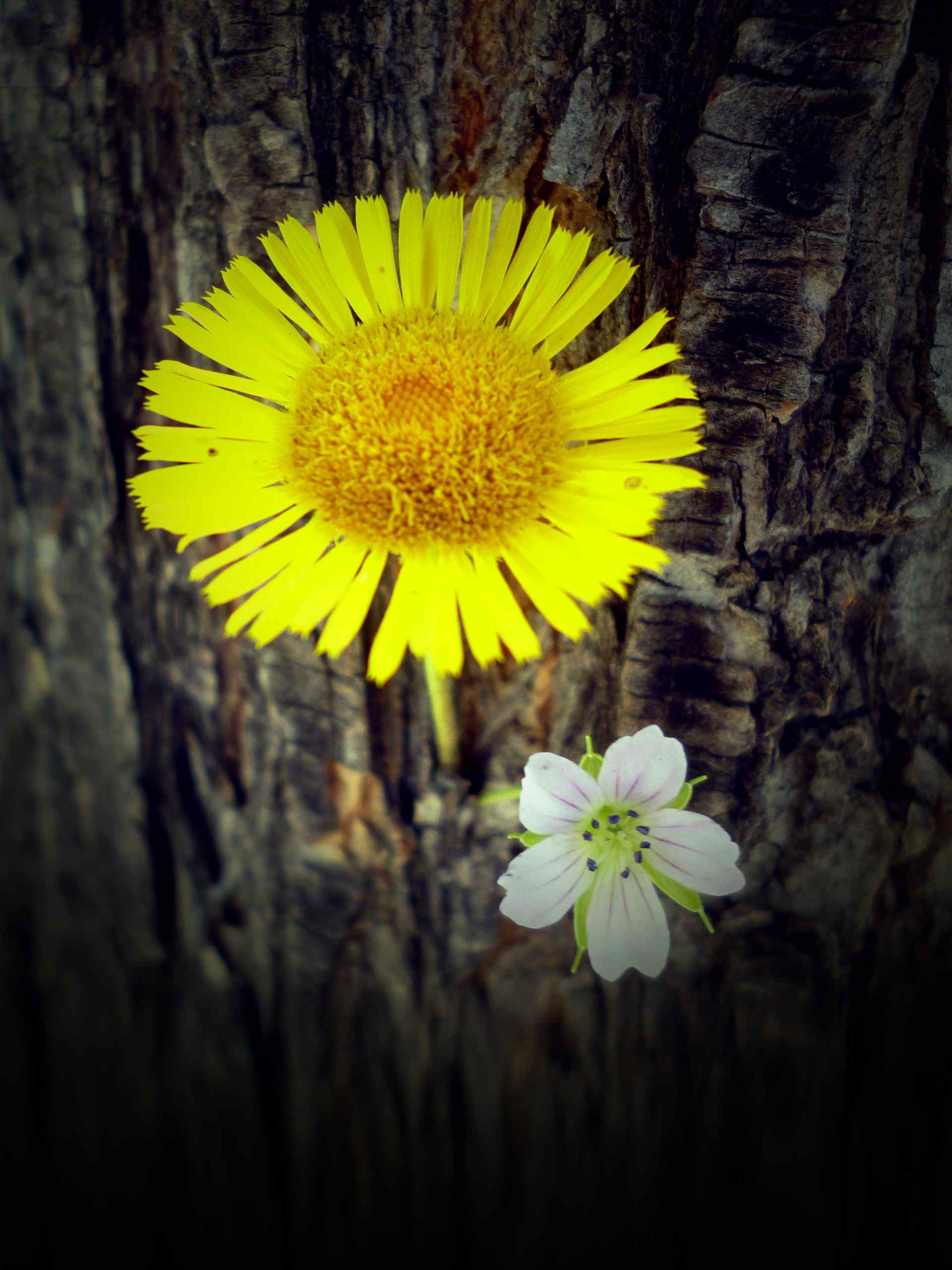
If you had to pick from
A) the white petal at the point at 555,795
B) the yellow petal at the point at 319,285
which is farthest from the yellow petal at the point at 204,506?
the white petal at the point at 555,795

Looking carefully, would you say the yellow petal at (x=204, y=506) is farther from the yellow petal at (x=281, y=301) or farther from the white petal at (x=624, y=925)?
the white petal at (x=624, y=925)

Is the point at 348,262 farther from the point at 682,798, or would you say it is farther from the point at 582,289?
the point at 682,798

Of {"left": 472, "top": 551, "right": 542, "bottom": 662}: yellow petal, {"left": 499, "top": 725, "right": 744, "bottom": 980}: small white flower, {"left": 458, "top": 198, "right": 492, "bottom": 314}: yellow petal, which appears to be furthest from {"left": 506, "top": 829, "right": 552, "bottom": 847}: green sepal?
{"left": 458, "top": 198, "right": 492, "bottom": 314}: yellow petal

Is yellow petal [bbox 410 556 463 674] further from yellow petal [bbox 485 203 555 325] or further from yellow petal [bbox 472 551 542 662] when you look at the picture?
yellow petal [bbox 485 203 555 325]

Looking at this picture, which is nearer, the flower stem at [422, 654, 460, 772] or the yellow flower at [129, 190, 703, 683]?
the yellow flower at [129, 190, 703, 683]

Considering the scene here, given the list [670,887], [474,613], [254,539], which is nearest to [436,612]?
[474,613]

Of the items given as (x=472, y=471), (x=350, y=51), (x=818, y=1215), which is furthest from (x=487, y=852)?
(x=350, y=51)

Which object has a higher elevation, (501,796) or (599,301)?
(599,301)
